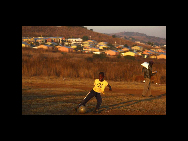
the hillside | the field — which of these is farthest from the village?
the field

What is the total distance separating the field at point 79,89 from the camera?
12148mm

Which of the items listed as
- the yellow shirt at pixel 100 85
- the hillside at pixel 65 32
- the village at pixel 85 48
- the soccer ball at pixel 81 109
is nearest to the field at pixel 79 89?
the soccer ball at pixel 81 109

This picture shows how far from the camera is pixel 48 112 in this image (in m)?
11.3

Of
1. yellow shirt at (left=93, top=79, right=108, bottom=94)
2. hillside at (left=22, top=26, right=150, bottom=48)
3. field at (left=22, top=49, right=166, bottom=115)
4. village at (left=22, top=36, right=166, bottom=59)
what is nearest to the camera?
yellow shirt at (left=93, top=79, right=108, bottom=94)

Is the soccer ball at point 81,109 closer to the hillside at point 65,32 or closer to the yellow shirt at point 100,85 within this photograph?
the yellow shirt at point 100,85

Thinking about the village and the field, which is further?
the village

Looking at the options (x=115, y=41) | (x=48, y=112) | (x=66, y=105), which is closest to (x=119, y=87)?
(x=66, y=105)

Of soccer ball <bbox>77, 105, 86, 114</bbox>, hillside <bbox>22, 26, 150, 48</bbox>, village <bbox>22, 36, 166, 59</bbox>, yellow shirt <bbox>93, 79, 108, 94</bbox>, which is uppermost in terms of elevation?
hillside <bbox>22, 26, 150, 48</bbox>

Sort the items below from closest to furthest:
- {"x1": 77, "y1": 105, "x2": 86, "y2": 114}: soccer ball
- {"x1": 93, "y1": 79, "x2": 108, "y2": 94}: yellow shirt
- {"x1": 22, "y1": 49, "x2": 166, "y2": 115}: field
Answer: {"x1": 93, "y1": 79, "x2": 108, "y2": 94}: yellow shirt, {"x1": 77, "y1": 105, "x2": 86, "y2": 114}: soccer ball, {"x1": 22, "y1": 49, "x2": 166, "y2": 115}: field

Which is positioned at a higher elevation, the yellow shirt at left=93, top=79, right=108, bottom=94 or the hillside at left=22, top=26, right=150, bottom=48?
the hillside at left=22, top=26, right=150, bottom=48

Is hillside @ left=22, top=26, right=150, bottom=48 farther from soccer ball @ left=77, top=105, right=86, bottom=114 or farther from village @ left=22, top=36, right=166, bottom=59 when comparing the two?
soccer ball @ left=77, top=105, right=86, bottom=114

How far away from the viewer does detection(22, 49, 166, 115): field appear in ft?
39.9

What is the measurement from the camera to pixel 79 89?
63.7 feet
